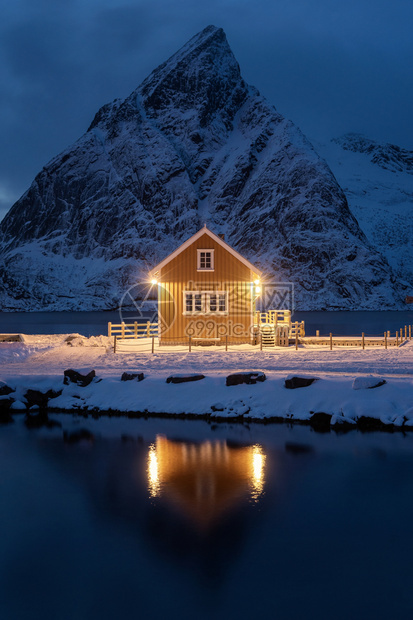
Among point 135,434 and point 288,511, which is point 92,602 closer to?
point 288,511

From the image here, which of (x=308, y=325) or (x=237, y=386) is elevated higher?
(x=308, y=325)

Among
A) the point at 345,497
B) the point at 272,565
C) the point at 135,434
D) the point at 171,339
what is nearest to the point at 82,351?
the point at 171,339

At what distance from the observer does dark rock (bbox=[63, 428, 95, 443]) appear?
61.0 feet

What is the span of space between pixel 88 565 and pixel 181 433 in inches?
363

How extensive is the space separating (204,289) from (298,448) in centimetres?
2055

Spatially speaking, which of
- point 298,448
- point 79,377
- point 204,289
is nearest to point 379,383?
point 298,448

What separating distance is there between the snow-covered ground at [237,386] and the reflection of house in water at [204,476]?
3146 millimetres

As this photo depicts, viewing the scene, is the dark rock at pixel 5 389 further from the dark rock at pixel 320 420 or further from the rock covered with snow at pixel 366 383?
the rock covered with snow at pixel 366 383

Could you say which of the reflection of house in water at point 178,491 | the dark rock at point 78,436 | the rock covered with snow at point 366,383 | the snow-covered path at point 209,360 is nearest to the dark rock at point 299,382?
the rock covered with snow at point 366,383

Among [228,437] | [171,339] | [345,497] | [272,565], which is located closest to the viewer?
[272,565]

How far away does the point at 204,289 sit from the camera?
36.4 m

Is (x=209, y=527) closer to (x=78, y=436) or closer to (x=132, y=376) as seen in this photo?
(x=78, y=436)

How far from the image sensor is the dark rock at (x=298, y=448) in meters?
16.5

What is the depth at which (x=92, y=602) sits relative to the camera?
28.2 feet
